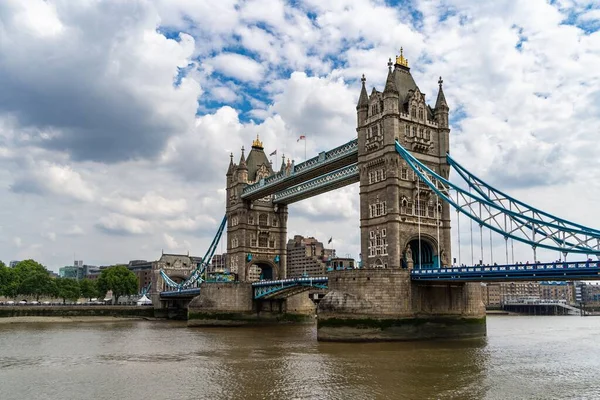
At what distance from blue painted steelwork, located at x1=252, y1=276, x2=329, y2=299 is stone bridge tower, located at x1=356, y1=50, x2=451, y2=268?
5684 mm

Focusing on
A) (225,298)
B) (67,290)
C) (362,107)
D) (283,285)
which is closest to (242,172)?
(225,298)

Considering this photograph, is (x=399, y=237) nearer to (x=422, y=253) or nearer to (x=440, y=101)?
(x=422, y=253)

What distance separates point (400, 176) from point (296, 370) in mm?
24308

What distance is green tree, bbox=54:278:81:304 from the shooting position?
101 metres

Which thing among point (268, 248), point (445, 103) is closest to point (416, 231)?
point (445, 103)

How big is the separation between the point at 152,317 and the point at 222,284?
92.7 ft

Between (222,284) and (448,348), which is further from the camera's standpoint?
(222,284)

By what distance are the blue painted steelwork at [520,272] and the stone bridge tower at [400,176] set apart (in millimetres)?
6425

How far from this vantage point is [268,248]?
77812 millimetres

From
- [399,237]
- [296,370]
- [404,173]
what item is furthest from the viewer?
[404,173]

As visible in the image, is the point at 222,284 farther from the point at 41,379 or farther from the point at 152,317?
the point at 41,379

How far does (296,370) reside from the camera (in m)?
29.3

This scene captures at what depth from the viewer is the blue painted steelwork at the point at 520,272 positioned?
33.9 metres

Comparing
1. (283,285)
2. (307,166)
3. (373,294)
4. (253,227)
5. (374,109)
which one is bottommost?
(373,294)
